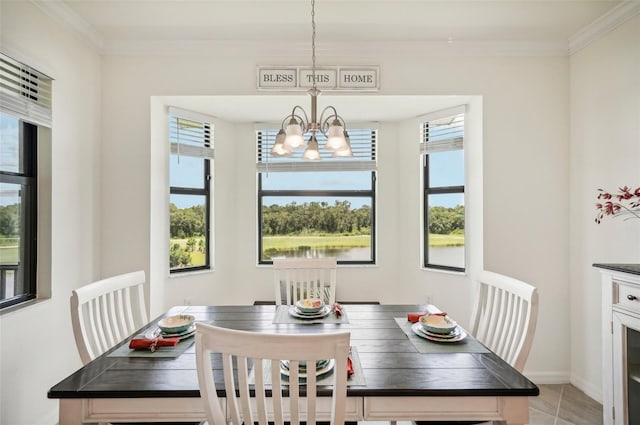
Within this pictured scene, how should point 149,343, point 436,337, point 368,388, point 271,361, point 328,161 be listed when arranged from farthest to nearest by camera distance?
point 328,161, point 436,337, point 149,343, point 368,388, point 271,361

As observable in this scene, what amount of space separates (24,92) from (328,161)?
249cm

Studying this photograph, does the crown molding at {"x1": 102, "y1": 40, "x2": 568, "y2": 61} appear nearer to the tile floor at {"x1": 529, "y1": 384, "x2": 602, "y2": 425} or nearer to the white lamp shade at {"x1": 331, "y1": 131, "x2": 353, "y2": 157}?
the white lamp shade at {"x1": 331, "y1": 131, "x2": 353, "y2": 157}

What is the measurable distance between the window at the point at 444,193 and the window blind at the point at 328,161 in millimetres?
565

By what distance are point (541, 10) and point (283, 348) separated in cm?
278

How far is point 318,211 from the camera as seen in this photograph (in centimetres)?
369

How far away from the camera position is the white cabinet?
1.69 metres

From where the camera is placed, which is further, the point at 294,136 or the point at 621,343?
the point at 621,343

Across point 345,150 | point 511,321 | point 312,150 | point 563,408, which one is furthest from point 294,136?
point 563,408

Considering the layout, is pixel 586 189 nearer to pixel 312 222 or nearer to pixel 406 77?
pixel 406 77

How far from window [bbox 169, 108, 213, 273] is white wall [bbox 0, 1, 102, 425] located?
2.01 ft

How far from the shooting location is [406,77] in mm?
2713

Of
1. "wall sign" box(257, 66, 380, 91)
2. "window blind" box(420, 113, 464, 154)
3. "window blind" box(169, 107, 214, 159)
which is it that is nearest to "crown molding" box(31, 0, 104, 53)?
"window blind" box(169, 107, 214, 159)

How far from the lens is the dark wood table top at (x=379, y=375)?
114 cm

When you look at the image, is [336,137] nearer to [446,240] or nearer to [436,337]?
[436,337]
